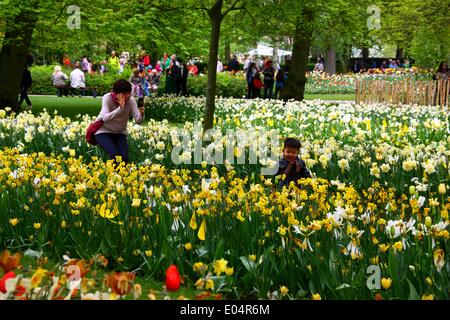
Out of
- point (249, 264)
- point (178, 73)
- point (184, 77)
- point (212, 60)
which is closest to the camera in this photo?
point (249, 264)

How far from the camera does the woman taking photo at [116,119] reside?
8.16 metres

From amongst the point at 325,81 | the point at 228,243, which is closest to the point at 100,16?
the point at 228,243

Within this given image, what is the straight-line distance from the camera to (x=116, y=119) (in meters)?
8.31

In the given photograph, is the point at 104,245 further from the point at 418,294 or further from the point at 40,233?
the point at 418,294

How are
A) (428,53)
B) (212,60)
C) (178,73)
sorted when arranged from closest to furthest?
1. (212,60)
2. (178,73)
3. (428,53)

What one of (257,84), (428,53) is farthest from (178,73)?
(428,53)

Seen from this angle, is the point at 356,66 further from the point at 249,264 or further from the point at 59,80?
the point at 249,264

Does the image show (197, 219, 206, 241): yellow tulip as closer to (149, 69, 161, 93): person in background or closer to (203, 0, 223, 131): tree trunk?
(203, 0, 223, 131): tree trunk

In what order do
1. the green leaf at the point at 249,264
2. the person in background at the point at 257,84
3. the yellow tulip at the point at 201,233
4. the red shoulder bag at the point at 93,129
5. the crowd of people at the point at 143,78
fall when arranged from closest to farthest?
the green leaf at the point at 249,264 < the yellow tulip at the point at 201,233 < the red shoulder bag at the point at 93,129 < the crowd of people at the point at 143,78 < the person in background at the point at 257,84

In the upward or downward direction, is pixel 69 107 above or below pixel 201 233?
below

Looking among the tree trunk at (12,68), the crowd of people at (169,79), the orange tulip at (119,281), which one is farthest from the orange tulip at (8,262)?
the crowd of people at (169,79)

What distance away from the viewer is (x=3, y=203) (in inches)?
219

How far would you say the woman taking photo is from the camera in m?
8.16

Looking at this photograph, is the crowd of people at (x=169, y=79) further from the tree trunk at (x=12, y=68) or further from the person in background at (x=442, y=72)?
the tree trunk at (x=12, y=68)
